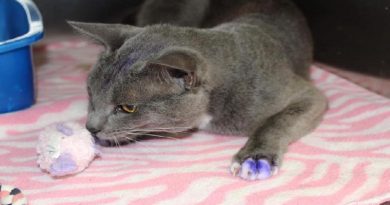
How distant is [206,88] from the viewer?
5.11ft

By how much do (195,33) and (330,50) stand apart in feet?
2.90

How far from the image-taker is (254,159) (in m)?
1.48

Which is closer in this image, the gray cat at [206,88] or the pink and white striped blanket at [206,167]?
the pink and white striped blanket at [206,167]

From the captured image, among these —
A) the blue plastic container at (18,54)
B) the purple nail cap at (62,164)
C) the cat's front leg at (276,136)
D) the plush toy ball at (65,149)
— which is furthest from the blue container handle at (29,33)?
the cat's front leg at (276,136)

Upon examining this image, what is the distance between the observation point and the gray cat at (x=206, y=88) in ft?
4.74

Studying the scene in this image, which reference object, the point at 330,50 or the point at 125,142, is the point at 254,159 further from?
the point at 330,50

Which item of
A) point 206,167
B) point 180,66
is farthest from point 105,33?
point 206,167

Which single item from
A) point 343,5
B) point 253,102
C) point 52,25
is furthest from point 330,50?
point 52,25

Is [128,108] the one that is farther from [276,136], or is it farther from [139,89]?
[276,136]

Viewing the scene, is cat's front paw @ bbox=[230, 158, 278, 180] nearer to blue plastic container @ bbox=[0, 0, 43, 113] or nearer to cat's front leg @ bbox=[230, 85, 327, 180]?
cat's front leg @ bbox=[230, 85, 327, 180]

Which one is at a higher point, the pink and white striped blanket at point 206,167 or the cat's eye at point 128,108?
the cat's eye at point 128,108

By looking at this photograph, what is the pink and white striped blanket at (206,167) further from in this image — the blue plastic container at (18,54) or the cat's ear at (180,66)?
the cat's ear at (180,66)

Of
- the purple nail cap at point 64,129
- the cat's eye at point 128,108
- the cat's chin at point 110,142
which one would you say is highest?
the cat's eye at point 128,108

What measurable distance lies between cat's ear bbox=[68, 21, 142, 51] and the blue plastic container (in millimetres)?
264
